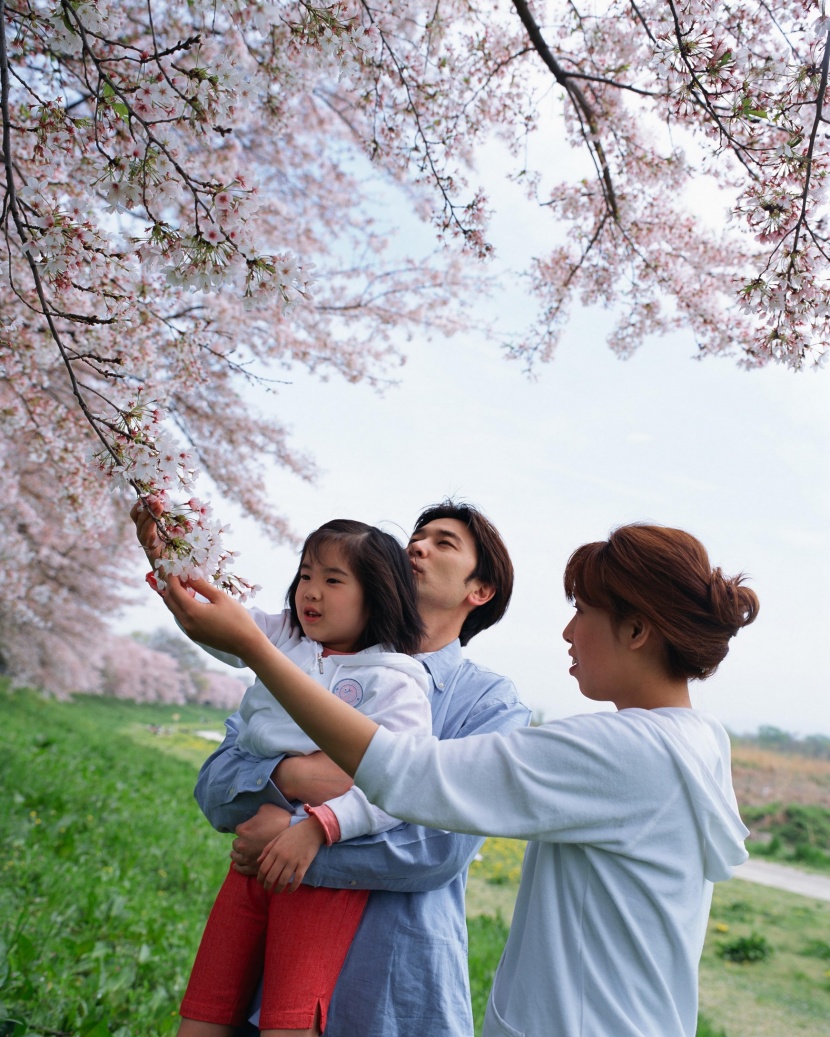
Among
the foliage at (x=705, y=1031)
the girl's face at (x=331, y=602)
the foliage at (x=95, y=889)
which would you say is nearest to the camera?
the girl's face at (x=331, y=602)

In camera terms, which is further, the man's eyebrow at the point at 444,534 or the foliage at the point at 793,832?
the foliage at the point at 793,832

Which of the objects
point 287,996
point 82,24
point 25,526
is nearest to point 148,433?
point 82,24

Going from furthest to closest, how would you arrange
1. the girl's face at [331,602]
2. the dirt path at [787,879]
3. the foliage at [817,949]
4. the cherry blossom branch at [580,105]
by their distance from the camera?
the dirt path at [787,879]
the foliage at [817,949]
the cherry blossom branch at [580,105]
the girl's face at [331,602]

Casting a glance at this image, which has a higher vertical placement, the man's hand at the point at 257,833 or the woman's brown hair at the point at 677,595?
the woman's brown hair at the point at 677,595

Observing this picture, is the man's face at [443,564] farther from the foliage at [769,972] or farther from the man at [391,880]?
the foliage at [769,972]

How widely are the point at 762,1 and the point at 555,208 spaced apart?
8.65ft

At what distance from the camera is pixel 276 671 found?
1183mm

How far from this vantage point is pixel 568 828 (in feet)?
3.73

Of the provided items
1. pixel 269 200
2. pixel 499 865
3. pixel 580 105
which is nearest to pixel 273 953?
pixel 580 105

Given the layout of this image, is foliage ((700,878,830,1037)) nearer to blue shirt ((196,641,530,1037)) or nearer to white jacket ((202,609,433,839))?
blue shirt ((196,641,530,1037))

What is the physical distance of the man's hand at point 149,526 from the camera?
1.30m

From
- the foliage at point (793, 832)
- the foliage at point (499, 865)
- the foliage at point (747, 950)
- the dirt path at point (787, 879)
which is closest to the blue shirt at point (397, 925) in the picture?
the foliage at point (747, 950)

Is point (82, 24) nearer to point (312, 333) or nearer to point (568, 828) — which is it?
point (568, 828)

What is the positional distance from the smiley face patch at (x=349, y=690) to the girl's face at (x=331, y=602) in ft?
0.42
